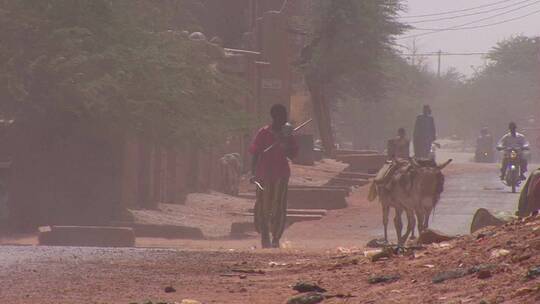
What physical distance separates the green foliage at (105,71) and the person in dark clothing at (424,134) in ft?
34.1

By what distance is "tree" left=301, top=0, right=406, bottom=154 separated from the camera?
158 ft

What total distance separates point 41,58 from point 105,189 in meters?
3.41

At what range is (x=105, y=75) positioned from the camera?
2116 cm

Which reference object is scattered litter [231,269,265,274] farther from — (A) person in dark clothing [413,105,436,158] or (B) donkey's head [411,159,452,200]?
(A) person in dark clothing [413,105,436,158]

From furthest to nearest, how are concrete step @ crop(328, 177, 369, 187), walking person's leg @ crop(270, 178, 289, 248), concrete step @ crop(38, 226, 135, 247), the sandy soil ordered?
concrete step @ crop(328, 177, 369, 187) < concrete step @ crop(38, 226, 135, 247) < walking person's leg @ crop(270, 178, 289, 248) < the sandy soil

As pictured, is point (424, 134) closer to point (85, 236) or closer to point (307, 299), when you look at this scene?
point (85, 236)

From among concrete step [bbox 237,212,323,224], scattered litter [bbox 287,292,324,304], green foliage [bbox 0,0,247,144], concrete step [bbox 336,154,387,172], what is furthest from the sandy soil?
concrete step [bbox 336,154,387,172]

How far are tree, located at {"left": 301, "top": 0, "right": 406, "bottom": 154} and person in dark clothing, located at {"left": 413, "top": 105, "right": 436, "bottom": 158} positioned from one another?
14385 millimetres

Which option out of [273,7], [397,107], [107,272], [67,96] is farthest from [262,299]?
[397,107]

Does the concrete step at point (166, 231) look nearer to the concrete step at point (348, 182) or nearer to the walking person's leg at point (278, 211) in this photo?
the walking person's leg at point (278, 211)

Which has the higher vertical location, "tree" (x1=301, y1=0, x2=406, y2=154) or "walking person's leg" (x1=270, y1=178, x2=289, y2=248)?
"tree" (x1=301, y1=0, x2=406, y2=154)

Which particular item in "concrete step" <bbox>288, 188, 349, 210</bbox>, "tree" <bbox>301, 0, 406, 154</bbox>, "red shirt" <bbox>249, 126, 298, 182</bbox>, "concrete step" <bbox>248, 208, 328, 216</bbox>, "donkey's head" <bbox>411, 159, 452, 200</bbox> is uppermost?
"tree" <bbox>301, 0, 406, 154</bbox>

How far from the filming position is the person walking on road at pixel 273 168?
52.7 ft

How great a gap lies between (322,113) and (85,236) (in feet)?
98.8
